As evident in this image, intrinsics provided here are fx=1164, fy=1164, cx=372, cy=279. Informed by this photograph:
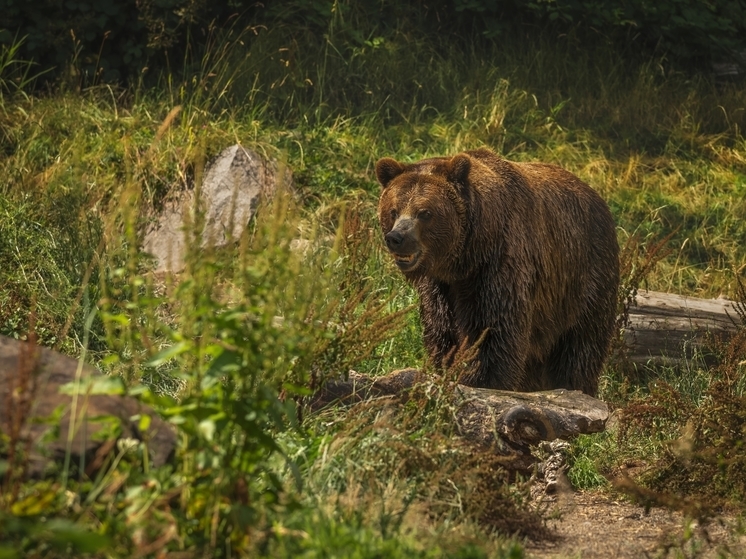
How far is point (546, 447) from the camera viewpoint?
6.52 m

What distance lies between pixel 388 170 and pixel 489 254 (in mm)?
806

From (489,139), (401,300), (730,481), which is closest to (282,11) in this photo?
(489,139)

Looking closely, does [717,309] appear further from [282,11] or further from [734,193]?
[282,11]

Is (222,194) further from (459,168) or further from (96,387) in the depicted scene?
(96,387)

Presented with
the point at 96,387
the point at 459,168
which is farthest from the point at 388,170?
the point at 96,387

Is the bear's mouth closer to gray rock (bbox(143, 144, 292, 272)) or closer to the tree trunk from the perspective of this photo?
the tree trunk

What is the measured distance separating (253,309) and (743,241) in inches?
319

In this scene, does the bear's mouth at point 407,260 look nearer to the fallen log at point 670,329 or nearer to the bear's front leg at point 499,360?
the bear's front leg at point 499,360

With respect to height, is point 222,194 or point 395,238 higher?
point 395,238

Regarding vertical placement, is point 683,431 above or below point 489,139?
below

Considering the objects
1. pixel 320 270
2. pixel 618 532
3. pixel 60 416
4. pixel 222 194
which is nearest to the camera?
pixel 60 416

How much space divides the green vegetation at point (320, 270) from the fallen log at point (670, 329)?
18 cm

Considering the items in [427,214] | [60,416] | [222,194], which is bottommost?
[60,416]

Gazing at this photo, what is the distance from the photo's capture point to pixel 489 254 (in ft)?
22.5
